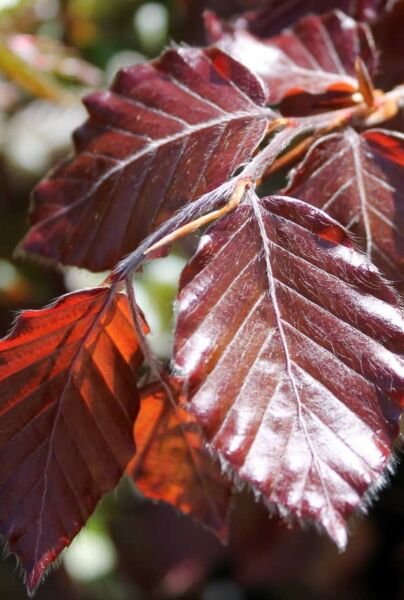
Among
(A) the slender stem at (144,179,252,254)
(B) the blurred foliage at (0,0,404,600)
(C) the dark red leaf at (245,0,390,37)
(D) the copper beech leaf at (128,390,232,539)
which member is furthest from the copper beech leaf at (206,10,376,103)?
(B) the blurred foliage at (0,0,404,600)

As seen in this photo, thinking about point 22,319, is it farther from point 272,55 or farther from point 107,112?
point 272,55

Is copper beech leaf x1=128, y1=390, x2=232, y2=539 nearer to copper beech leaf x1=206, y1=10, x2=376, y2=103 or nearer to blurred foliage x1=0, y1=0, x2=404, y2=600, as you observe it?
copper beech leaf x1=206, y1=10, x2=376, y2=103

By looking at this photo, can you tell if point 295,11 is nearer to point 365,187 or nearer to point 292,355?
point 365,187

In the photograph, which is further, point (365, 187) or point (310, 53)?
point (310, 53)

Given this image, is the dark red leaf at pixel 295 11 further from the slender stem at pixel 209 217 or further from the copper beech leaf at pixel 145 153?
the slender stem at pixel 209 217

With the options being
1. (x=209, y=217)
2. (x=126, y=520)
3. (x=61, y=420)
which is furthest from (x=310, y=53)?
(x=126, y=520)

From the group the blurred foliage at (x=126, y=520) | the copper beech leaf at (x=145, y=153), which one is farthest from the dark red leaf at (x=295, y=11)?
the blurred foliage at (x=126, y=520)
